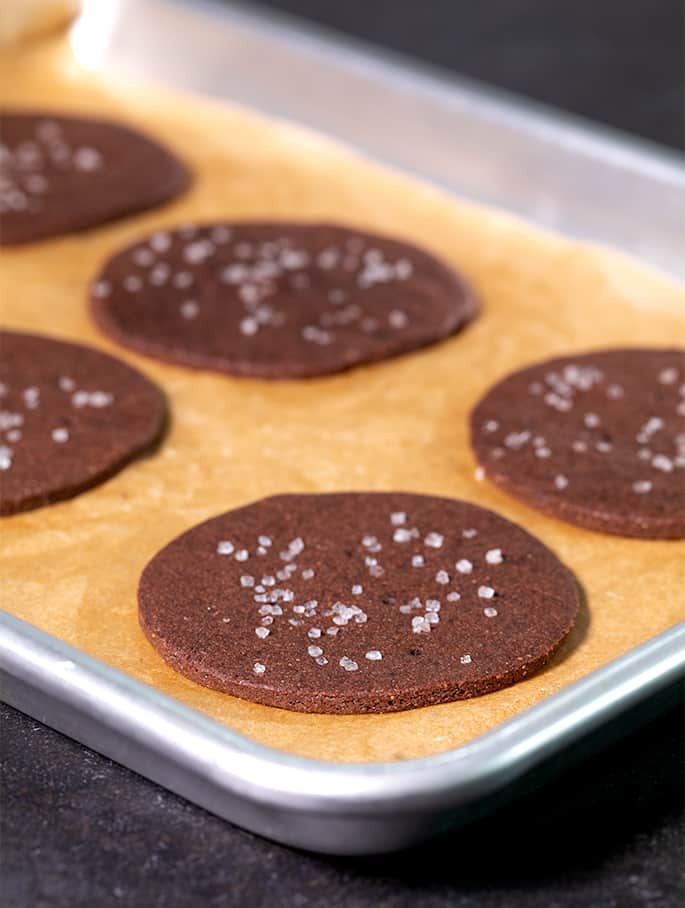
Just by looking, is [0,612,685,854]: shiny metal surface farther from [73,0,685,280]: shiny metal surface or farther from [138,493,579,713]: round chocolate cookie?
[73,0,685,280]: shiny metal surface

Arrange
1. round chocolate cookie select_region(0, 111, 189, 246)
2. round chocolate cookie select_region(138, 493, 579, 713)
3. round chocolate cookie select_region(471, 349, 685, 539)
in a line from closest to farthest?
round chocolate cookie select_region(138, 493, 579, 713)
round chocolate cookie select_region(471, 349, 685, 539)
round chocolate cookie select_region(0, 111, 189, 246)

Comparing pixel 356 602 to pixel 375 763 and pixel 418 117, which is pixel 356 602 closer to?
pixel 375 763

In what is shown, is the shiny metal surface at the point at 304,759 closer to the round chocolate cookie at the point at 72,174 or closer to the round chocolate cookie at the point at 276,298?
the round chocolate cookie at the point at 276,298

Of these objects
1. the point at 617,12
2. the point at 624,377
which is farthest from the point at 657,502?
the point at 617,12

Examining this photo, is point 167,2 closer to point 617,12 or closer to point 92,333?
point 92,333

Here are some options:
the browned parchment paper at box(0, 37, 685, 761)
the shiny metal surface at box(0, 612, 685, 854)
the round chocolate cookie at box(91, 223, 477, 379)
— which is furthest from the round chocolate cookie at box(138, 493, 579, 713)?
the round chocolate cookie at box(91, 223, 477, 379)

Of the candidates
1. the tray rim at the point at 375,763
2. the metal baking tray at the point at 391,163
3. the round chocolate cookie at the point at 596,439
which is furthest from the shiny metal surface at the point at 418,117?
the tray rim at the point at 375,763

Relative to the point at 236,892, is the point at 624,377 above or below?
above
